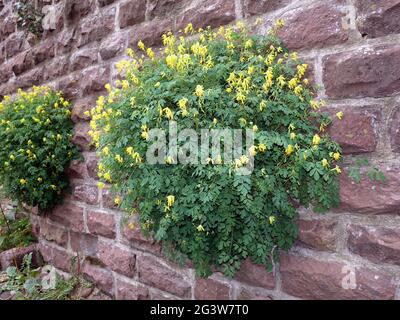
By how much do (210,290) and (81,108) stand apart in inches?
67.0

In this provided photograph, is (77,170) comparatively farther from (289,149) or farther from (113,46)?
(289,149)

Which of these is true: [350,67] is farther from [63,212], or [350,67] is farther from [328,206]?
[63,212]

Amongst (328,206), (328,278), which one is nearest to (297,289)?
(328,278)

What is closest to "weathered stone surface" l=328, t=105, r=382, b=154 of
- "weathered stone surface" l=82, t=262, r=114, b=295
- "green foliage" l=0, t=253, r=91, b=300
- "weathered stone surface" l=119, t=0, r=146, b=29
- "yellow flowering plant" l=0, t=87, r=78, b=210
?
"weathered stone surface" l=119, t=0, r=146, b=29

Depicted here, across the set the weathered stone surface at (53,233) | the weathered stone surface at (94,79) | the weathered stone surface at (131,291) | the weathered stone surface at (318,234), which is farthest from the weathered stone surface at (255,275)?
the weathered stone surface at (53,233)

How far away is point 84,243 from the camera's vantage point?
3092 millimetres

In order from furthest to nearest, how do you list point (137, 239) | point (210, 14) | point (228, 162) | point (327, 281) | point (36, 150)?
point (36, 150), point (137, 239), point (210, 14), point (327, 281), point (228, 162)

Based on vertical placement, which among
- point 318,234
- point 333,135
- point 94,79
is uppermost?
point 94,79

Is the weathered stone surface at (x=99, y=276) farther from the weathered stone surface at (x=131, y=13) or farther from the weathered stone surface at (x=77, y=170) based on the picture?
the weathered stone surface at (x=131, y=13)

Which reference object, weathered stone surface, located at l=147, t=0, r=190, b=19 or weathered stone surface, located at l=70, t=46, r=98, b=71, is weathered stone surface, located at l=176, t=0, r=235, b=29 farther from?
weathered stone surface, located at l=70, t=46, r=98, b=71

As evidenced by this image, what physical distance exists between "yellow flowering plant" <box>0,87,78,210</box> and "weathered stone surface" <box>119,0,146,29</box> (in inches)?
35.0

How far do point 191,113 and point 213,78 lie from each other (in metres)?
0.22

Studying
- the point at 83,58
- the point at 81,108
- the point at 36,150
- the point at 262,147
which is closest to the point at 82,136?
the point at 81,108

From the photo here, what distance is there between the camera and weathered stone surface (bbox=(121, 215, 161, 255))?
246 cm
